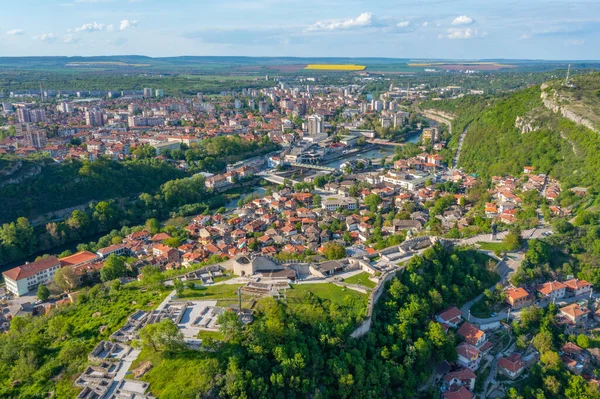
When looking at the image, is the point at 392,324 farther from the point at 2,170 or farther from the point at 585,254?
the point at 2,170

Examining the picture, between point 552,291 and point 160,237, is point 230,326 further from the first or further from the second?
point 160,237

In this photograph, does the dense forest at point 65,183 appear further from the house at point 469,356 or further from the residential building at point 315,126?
the house at point 469,356

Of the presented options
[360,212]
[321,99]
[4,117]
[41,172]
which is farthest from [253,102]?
[360,212]

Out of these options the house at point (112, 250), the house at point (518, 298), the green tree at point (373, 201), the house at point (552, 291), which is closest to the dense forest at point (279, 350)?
the house at point (518, 298)

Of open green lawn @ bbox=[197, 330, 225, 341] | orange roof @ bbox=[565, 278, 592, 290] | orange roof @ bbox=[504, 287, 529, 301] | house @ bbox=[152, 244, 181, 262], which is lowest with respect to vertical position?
house @ bbox=[152, 244, 181, 262]

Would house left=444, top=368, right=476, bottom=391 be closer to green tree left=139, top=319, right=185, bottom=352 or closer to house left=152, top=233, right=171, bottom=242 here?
green tree left=139, top=319, right=185, bottom=352

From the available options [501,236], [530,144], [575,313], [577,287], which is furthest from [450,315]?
[530,144]

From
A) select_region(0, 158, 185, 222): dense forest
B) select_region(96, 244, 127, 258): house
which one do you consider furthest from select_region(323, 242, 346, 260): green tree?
select_region(0, 158, 185, 222): dense forest
